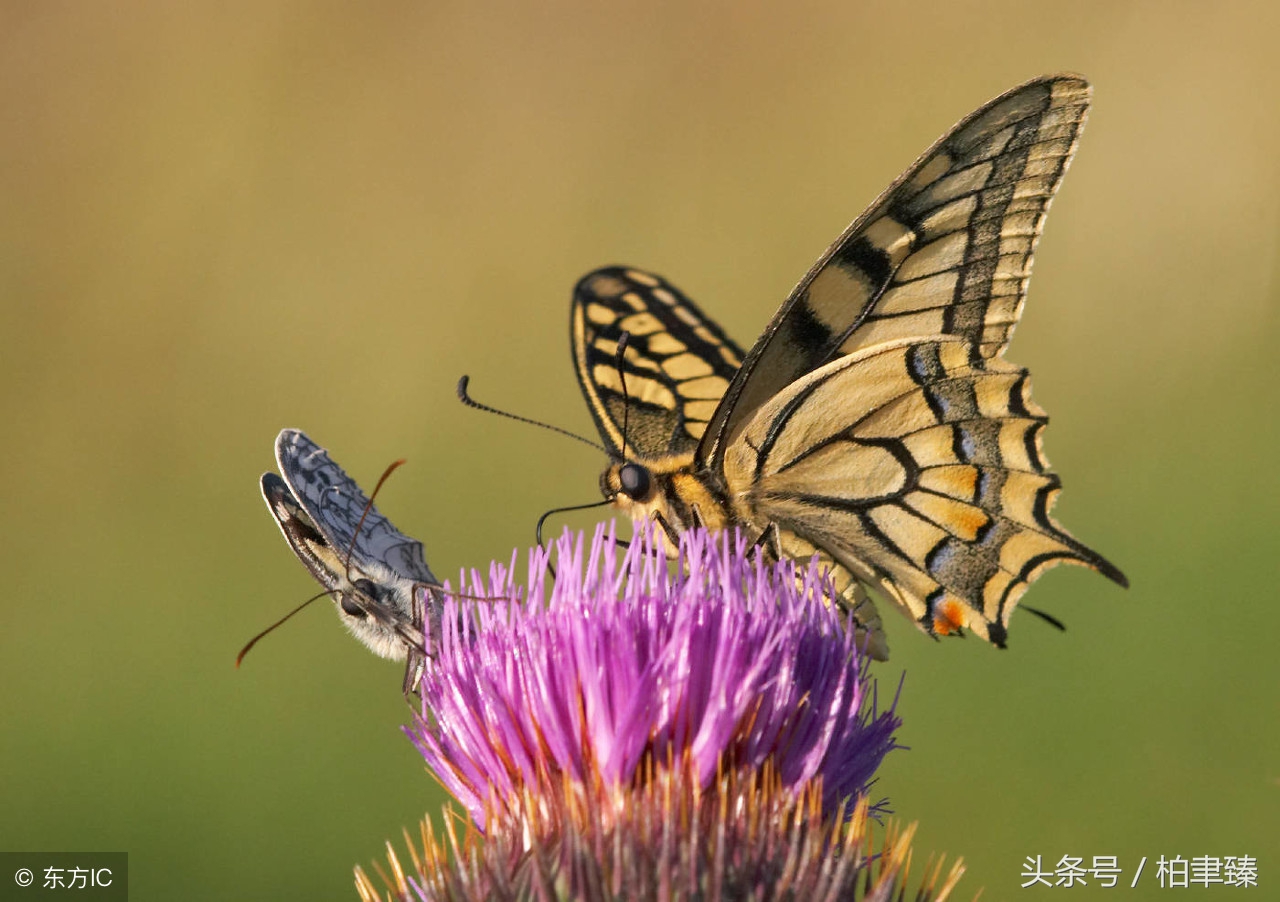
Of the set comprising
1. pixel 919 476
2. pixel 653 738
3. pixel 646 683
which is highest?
pixel 919 476

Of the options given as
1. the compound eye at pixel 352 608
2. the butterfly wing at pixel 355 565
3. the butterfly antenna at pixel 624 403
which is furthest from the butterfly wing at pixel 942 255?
the compound eye at pixel 352 608

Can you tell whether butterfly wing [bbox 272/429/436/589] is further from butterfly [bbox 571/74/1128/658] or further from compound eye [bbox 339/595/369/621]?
butterfly [bbox 571/74/1128/658]

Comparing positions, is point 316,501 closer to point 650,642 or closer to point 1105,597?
point 650,642

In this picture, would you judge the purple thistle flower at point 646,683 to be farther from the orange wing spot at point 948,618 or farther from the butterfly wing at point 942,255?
the butterfly wing at point 942,255

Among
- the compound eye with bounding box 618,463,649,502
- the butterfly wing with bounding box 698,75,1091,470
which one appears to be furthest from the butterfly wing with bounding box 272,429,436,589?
the butterfly wing with bounding box 698,75,1091,470

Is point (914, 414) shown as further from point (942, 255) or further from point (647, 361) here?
point (647, 361)

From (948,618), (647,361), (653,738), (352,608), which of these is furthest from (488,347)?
(653,738)
